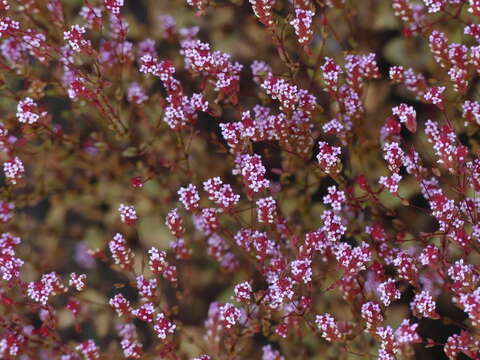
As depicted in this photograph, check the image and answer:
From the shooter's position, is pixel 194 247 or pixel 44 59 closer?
pixel 44 59

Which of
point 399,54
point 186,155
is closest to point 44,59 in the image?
point 186,155

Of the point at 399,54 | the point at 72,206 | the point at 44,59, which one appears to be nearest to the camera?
the point at 44,59

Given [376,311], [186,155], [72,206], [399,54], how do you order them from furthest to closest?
Result: [72,206], [399,54], [186,155], [376,311]

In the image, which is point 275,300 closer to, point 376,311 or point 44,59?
point 376,311

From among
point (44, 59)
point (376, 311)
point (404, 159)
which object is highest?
point (44, 59)

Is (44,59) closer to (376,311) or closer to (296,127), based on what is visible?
(296,127)

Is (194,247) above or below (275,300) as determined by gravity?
above
